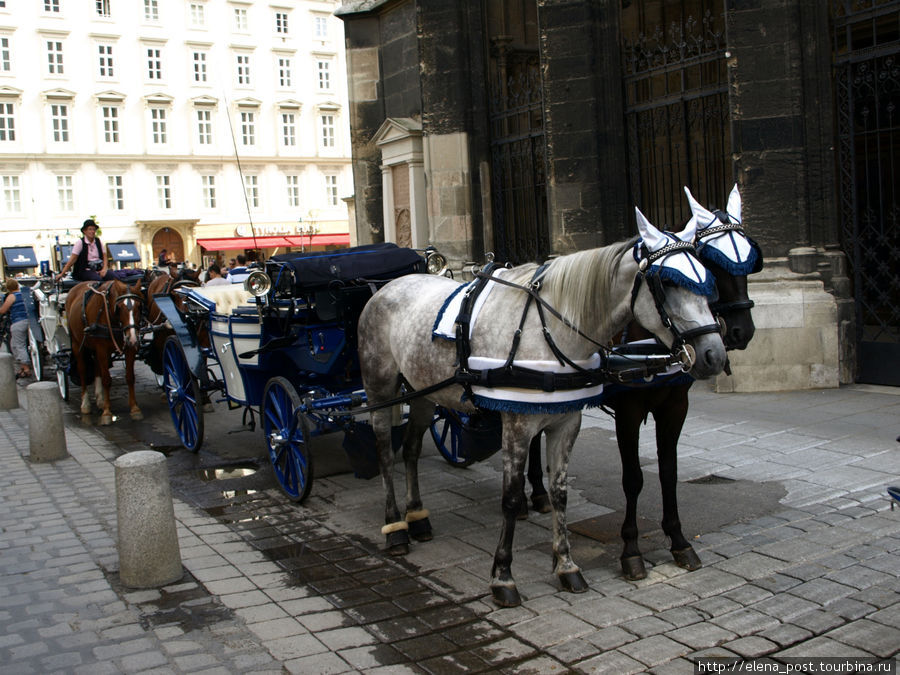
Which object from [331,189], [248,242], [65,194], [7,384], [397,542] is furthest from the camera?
[331,189]

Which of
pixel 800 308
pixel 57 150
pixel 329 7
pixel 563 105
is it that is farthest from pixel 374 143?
pixel 329 7

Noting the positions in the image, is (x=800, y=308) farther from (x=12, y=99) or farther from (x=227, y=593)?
(x=12, y=99)

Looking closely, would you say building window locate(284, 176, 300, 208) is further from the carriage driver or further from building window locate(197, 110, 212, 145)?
the carriage driver

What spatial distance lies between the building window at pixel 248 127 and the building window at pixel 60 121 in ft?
29.8

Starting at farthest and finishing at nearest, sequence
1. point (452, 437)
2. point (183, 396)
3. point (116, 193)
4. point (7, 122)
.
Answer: point (116, 193)
point (7, 122)
point (183, 396)
point (452, 437)

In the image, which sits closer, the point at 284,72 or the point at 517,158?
the point at 517,158

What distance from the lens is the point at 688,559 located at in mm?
4953

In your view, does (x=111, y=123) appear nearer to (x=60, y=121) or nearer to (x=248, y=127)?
(x=60, y=121)

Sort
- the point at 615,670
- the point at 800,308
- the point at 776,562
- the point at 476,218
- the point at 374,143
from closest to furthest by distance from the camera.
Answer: the point at 615,670 < the point at 776,562 < the point at 800,308 < the point at 476,218 < the point at 374,143

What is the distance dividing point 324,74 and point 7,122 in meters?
17.9

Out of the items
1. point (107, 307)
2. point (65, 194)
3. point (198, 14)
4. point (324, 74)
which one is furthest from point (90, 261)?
point (324, 74)

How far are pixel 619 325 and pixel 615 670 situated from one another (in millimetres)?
1730

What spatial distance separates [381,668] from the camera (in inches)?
157

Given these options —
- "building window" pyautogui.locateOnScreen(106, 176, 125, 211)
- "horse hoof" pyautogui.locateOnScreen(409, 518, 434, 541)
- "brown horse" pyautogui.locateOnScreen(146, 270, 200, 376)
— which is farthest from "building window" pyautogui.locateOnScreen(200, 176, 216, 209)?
"horse hoof" pyautogui.locateOnScreen(409, 518, 434, 541)
